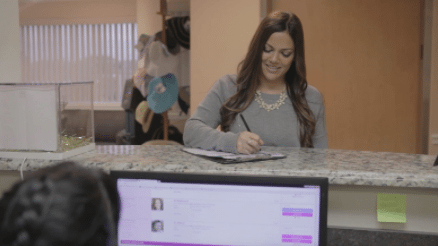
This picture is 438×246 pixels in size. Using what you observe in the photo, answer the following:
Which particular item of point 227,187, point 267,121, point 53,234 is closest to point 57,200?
point 53,234

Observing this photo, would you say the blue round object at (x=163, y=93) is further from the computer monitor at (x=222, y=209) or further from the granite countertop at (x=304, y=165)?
the computer monitor at (x=222, y=209)

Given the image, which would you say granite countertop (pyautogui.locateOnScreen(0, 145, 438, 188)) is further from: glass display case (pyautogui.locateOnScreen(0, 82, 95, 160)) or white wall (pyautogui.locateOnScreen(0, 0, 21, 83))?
white wall (pyautogui.locateOnScreen(0, 0, 21, 83))

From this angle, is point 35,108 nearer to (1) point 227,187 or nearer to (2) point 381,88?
(1) point 227,187

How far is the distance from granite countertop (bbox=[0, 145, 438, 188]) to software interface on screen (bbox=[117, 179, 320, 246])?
0.53ft

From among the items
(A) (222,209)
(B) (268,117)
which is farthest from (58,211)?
(B) (268,117)

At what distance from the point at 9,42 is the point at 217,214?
1.28 meters

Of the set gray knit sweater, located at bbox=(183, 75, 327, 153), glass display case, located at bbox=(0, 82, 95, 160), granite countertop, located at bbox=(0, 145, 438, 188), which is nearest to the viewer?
granite countertop, located at bbox=(0, 145, 438, 188)

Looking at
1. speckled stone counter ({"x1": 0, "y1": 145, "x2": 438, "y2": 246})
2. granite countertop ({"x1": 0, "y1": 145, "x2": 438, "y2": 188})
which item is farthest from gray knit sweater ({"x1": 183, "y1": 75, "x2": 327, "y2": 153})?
speckled stone counter ({"x1": 0, "y1": 145, "x2": 438, "y2": 246})

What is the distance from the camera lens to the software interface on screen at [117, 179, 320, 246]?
2.96ft

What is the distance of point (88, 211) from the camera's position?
32 cm

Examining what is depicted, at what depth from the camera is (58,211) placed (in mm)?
305

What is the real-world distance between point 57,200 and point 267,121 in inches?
60.4

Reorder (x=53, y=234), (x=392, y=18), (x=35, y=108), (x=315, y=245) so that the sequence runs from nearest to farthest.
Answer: (x=53, y=234), (x=315, y=245), (x=35, y=108), (x=392, y=18)

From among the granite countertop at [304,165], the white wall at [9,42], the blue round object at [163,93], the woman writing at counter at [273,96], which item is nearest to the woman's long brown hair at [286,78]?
the woman writing at counter at [273,96]
